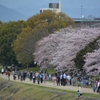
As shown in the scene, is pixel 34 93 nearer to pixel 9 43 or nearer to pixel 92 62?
pixel 92 62

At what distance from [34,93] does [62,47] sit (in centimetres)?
1826

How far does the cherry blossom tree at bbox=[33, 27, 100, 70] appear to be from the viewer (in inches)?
2192

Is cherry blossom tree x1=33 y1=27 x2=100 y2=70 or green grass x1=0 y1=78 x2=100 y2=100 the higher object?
cherry blossom tree x1=33 y1=27 x2=100 y2=70

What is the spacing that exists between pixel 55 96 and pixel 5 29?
5073 cm

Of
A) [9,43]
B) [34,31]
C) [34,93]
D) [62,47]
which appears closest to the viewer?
[34,93]

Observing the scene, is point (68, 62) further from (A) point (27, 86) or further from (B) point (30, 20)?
(B) point (30, 20)

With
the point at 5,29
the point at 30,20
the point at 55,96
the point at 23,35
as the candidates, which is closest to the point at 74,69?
the point at 55,96

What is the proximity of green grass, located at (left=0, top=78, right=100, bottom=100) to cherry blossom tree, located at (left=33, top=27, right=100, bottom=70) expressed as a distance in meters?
7.12

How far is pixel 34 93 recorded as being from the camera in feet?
142

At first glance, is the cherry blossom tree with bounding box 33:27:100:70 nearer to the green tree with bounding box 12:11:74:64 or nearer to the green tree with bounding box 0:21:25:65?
the green tree with bounding box 12:11:74:64

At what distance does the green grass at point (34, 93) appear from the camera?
3784 cm

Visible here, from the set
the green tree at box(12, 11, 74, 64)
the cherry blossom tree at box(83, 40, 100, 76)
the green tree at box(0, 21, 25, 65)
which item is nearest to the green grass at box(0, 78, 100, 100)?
the cherry blossom tree at box(83, 40, 100, 76)

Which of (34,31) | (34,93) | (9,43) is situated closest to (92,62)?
(34,93)

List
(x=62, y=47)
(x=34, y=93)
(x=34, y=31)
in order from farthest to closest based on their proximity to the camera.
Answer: (x=34, y=31) < (x=62, y=47) < (x=34, y=93)
